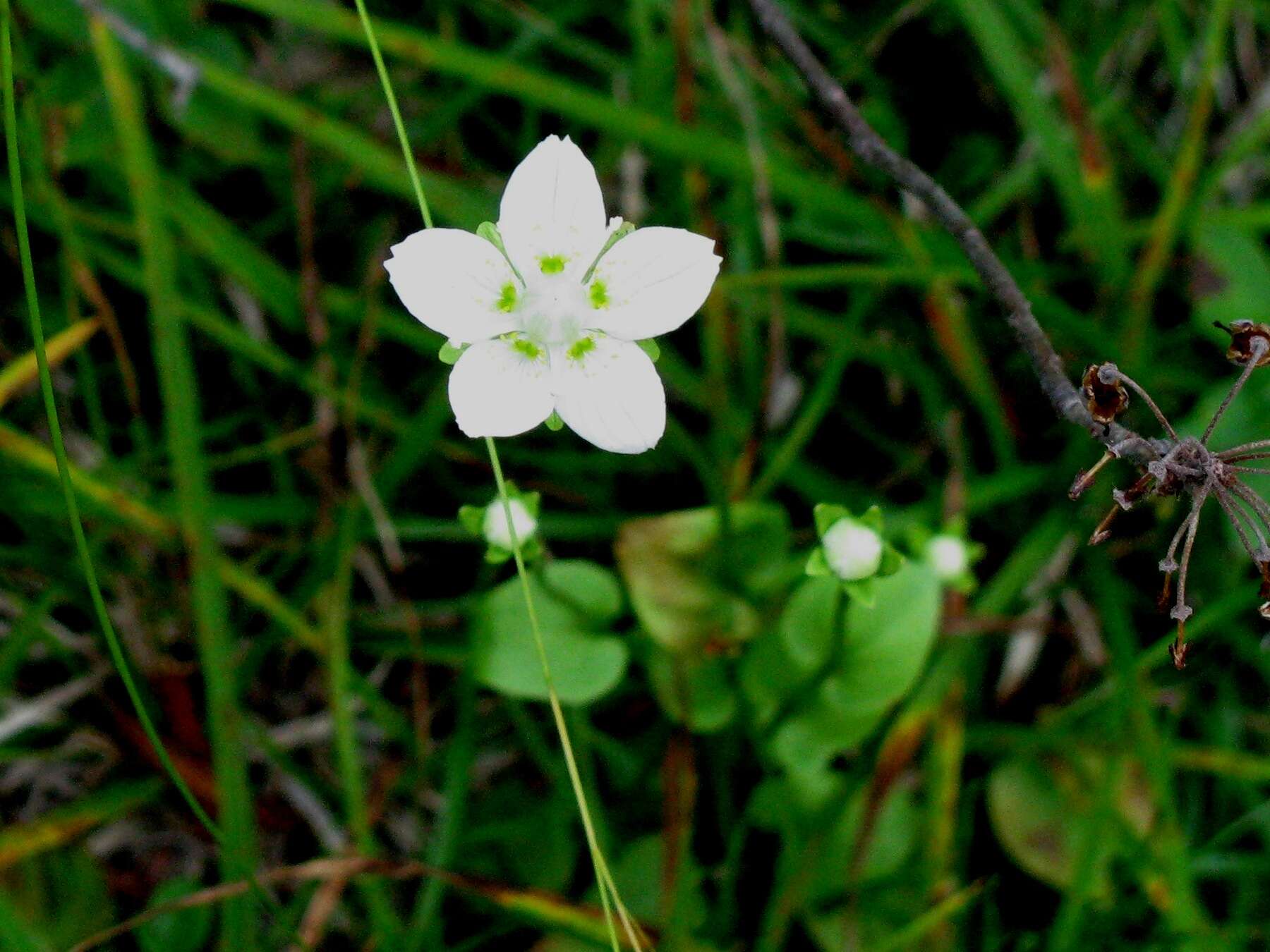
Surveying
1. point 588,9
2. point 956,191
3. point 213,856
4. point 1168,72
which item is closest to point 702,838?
point 213,856

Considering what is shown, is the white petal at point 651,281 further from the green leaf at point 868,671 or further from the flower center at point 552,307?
the green leaf at point 868,671

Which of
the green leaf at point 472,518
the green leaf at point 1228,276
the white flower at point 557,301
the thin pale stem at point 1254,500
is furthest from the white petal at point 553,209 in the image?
the green leaf at point 1228,276

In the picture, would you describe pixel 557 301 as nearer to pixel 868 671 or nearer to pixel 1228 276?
pixel 868 671

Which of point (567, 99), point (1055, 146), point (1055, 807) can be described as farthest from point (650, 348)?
point (1055, 807)

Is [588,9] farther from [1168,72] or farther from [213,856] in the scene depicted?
[213,856]

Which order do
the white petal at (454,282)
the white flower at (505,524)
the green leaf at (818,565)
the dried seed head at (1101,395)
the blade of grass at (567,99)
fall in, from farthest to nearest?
the blade of grass at (567,99) < the white flower at (505,524) < the green leaf at (818,565) < the white petal at (454,282) < the dried seed head at (1101,395)
